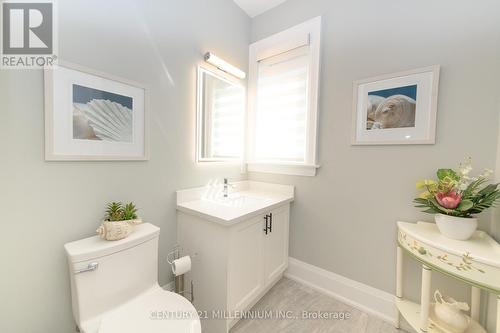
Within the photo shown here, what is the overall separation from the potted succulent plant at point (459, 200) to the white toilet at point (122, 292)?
Answer: 148cm

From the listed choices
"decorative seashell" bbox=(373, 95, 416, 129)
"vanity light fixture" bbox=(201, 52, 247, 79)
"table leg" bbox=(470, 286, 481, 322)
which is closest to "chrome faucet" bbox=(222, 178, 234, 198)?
"vanity light fixture" bbox=(201, 52, 247, 79)

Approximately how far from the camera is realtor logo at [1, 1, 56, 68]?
3.18 ft

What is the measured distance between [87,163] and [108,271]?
63cm

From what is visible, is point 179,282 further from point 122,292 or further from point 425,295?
point 425,295

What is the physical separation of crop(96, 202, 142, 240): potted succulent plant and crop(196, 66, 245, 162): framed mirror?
0.71m

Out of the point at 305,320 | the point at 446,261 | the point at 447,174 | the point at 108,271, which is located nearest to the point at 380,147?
the point at 447,174

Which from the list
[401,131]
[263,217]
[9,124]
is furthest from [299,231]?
[9,124]

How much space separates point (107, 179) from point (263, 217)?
1.13m

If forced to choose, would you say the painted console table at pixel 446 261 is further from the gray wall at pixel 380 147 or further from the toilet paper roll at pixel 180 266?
the toilet paper roll at pixel 180 266

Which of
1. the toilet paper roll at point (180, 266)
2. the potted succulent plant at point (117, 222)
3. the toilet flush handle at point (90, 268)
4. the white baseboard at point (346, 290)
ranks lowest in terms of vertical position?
the white baseboard at point (346, 290)

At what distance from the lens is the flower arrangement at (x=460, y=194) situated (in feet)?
3.61

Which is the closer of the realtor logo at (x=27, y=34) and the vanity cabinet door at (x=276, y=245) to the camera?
the realtor logo at (x=27, y=34)

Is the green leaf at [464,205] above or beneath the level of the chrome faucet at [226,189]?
above

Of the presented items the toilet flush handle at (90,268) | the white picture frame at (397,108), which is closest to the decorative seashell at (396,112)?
the white picture frame at (397,108)
